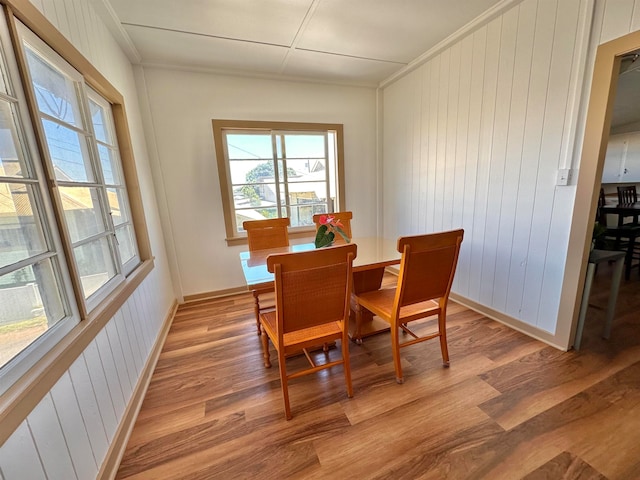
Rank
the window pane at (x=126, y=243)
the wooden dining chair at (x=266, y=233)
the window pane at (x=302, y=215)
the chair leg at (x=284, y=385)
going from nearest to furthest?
1. the chair leg at (x=284, y=385)
2. the window pane at (x=126, y=243)
3. the wooden dining chair at (x=266, y=233)
4. the window pane at (x=302, y=215)

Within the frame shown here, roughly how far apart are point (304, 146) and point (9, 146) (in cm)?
257

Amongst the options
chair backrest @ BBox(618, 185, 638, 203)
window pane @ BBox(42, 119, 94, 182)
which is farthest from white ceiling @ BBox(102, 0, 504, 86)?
chair backrest @ BBox(618, 185, 638, 203)

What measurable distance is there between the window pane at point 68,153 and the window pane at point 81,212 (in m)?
0.07

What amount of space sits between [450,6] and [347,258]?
2034 millimetres

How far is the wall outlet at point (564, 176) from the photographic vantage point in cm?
168

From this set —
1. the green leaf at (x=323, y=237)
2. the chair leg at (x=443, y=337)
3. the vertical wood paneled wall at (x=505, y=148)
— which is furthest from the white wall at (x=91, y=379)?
the vertical wood paneled wall at (x=505, y=148)

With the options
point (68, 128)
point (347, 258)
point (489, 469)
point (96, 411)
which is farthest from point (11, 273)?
point (489, 469)

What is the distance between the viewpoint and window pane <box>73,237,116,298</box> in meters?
1.29

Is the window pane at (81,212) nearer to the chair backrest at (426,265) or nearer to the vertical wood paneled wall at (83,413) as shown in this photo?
the vertical wood paneled wall at (83,413)

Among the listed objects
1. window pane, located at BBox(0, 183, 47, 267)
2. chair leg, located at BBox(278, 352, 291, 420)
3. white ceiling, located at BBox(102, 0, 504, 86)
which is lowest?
chair leg, located at BBox(278, 352, 291, 420)

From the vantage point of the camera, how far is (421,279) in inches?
60.2

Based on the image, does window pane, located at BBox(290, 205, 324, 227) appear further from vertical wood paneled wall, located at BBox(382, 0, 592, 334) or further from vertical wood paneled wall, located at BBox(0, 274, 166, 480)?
vertical wood paneled wall, located at BBox(0, 274, 166, 480)

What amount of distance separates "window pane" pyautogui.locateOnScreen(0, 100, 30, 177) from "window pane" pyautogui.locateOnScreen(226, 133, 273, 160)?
6.68 ft

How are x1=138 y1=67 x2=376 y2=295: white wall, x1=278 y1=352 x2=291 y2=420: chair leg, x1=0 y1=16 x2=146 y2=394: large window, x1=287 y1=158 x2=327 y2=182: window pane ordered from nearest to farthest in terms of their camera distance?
x1=0 y1=16 x2=146 y2=394: large window → x1=278 y1=352 x2=291 y2=420: chair leg → x1=138 y1=67 x2=376 y2=295: white wall → x1=287 y1=158 x2=327 y2=182: window pane
